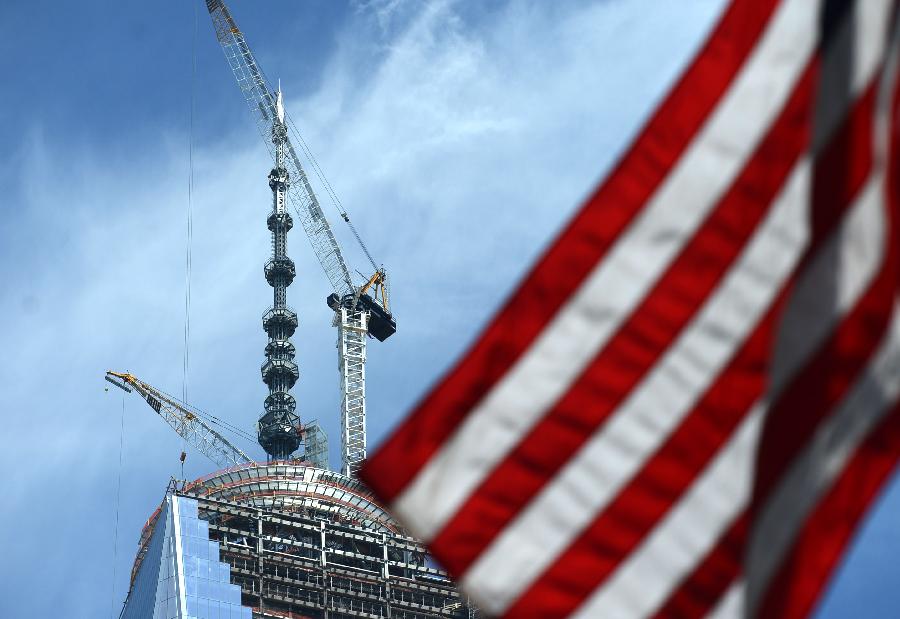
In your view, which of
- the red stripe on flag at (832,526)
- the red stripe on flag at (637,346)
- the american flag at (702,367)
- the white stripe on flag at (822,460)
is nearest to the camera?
the red stripe on flag at (832,526)

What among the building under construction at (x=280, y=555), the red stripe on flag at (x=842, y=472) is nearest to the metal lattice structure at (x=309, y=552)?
the building under construction at (x=280, y=555)

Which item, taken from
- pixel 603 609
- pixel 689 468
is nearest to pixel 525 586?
pixel 603 609

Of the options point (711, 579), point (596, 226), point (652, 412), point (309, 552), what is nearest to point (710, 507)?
point (711, 579)

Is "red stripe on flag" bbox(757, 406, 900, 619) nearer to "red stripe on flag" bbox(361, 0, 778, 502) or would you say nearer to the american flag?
the american flag

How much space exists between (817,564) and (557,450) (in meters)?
2.48

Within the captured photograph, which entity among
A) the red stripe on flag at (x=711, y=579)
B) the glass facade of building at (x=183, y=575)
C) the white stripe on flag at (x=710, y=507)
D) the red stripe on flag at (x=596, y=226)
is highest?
the glass facade of building at (x=183, y=575)

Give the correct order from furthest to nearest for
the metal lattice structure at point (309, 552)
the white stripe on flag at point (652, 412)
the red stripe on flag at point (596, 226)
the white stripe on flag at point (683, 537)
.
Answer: the metal lattice structure at point (309, 552) < the red stripe on flag at point (596, 226) < the white stripe on flag at point (652, 412) < the white stripe on flag at point (683, 537)

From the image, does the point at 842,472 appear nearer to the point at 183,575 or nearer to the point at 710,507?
the point at 710,507

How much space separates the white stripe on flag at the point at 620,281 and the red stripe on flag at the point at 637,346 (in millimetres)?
89

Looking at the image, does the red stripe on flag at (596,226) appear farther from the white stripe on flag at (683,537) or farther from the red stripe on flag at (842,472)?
the white stripe on flag at (683,537)

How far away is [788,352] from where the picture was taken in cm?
1382

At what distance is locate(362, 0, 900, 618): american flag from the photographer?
44.7ft

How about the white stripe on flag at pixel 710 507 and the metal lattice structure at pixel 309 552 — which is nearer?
the white stripe on flag at pixel 710 507

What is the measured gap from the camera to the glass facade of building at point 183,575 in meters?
144
